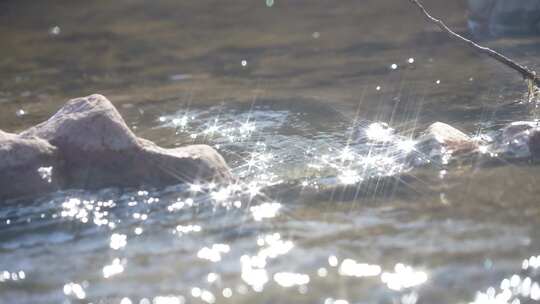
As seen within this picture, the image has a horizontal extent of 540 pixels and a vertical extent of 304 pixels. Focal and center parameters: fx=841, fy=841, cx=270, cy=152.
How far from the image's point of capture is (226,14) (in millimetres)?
13336

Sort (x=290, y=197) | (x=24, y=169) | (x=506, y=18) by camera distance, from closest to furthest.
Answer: (x=290, y=197) → (x=24, y=169) → (x=506, y=18)

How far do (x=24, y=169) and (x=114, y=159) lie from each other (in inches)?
21.7

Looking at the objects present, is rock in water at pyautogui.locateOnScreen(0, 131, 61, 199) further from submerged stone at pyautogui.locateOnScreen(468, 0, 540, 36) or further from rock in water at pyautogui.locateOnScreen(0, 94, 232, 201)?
submerged stone at pyautogui.locateOnScreen(468, 0, 540, 36)

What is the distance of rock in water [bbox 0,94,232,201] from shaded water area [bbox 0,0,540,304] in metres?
0.12

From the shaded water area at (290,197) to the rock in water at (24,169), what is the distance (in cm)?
11

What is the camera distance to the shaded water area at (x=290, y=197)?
400 centimetres

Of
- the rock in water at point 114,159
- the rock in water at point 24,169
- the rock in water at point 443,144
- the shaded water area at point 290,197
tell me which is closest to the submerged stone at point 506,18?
the shaded water area at point 290,197

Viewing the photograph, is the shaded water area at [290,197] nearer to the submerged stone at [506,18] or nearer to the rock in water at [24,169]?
the rock in water at [24,169]

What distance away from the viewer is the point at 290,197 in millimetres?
5059

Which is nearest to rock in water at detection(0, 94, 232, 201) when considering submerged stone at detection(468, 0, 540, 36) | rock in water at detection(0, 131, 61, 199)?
rock in water at detection(0, 131, 61, 199)

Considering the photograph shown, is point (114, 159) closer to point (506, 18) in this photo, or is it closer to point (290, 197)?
point (290, 197)

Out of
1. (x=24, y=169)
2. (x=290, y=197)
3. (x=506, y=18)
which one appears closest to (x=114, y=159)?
(x=24, y=169)

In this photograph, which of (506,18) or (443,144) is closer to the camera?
(443,144)

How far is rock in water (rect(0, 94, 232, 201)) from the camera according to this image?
5277 mm
